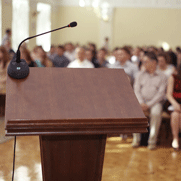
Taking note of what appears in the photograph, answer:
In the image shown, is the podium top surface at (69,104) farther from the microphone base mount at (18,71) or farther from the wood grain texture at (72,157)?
the wood grain texture at (72,157)

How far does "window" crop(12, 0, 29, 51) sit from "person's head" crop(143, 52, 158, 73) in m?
9.61

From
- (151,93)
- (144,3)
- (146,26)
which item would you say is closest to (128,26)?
(146,26)

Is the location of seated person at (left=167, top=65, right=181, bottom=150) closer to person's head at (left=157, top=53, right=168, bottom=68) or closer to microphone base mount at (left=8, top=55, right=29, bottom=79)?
person's head at (left=157, top=53, right=168, bottom=68)

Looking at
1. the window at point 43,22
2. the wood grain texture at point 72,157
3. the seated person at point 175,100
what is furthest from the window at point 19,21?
the wood grain texture at point 72,157

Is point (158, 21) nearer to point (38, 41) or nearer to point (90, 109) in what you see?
point (38, 41)

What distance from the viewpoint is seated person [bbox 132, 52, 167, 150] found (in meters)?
4.35

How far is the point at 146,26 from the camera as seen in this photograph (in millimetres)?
18875

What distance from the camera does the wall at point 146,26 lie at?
60.5 feet

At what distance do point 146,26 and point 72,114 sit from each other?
18075mm

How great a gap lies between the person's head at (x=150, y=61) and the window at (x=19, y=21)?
378 inches

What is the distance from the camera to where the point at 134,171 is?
3387 mm

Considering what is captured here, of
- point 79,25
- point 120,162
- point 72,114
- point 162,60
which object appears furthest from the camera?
point 79,25

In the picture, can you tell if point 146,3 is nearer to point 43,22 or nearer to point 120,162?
point 43,22

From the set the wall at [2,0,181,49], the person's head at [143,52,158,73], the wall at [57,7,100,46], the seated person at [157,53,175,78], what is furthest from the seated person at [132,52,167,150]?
the wall at [57,7,100,46]
